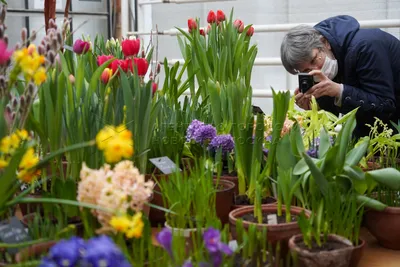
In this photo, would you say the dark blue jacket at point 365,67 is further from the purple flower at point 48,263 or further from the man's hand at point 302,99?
the purple flower at point 48,263

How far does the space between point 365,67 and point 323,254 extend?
147 centimetres

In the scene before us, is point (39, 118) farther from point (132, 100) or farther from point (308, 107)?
point (308, 107)

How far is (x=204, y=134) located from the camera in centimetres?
152

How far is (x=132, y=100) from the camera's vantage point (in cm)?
133

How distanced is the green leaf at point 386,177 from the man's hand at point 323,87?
1.06 m

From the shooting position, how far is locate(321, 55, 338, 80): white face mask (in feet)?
7.73

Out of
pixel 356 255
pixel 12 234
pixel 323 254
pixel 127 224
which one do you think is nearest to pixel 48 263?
pixel 127 224

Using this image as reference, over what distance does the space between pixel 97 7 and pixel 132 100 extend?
2.96 m

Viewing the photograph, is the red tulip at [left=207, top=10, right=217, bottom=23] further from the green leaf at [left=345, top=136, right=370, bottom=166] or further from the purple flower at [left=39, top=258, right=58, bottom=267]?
the purple flower at [left=39, top=258, right=58, bottom=267]

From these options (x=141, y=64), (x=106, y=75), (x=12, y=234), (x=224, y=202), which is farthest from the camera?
(x=141, y=64)

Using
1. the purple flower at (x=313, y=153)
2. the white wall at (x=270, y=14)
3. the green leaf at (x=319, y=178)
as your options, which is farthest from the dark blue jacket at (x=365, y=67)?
the green leaf at (x=319, y=178)

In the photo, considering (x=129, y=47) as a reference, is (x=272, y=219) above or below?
below

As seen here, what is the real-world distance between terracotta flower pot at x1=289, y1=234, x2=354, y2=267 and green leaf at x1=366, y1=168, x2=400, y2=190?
23 cm

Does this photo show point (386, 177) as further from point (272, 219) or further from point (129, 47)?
point (129, 47)
